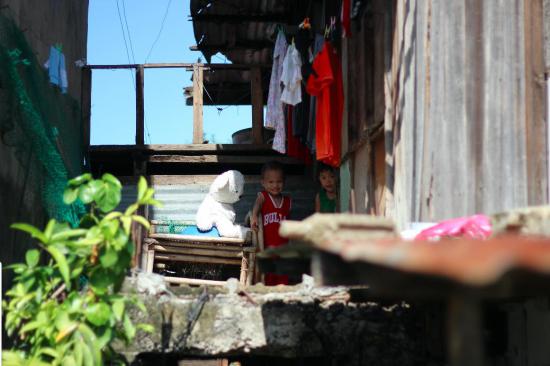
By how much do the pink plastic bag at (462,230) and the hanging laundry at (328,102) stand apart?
3.62 metres

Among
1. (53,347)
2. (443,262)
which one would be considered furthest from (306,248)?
(443,262)

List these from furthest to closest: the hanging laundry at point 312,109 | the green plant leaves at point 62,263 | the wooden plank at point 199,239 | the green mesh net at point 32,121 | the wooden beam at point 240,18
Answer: the wooden beam at point 240,18 → the hanging laundry at point 312,109 → the wooden plank at point 199,239 → the green mesh net at point 32,121 → the green plant leaves at point 62,263

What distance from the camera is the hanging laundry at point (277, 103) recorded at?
9.45 metres

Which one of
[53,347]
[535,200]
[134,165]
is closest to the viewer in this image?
[53,347]

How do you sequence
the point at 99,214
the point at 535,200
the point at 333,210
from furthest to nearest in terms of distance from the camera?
the point at 333,210 < the point at 535,200 < the point at 99,214

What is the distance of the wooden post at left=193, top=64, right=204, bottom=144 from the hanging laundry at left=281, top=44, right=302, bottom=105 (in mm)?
2060

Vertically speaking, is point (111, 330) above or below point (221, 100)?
below

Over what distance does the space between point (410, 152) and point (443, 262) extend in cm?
376

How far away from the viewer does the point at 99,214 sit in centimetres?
441

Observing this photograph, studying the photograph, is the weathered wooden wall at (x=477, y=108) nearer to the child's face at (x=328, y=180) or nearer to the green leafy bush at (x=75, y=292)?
the green leafy bush at (x=75, y=292)

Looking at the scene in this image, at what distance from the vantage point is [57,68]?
29.0 feet

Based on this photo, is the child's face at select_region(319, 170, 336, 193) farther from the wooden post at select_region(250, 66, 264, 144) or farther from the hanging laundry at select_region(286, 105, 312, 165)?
the wooden post at select_region(250, 66, 264, 144)

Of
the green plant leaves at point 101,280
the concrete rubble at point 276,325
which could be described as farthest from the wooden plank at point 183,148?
the green plant leaves at point 101,280

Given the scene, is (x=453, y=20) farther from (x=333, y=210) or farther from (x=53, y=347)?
(x=333, y=210)
